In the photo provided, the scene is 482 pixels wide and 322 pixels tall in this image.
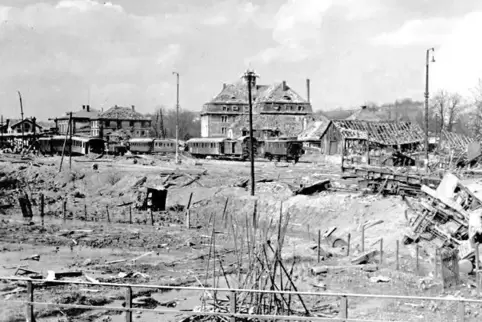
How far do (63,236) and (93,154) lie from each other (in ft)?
141

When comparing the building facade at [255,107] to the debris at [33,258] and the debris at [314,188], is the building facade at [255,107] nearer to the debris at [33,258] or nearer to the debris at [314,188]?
the debris at [314,188]

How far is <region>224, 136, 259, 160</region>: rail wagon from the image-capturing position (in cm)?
6581

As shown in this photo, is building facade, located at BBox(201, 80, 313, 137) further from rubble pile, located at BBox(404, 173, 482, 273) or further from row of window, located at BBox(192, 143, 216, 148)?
rubble pile, located at BBox(404, 173, 482, 273)

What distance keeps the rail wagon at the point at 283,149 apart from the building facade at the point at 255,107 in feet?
85.2

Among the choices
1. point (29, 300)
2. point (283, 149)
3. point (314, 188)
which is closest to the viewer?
point (29, 300)

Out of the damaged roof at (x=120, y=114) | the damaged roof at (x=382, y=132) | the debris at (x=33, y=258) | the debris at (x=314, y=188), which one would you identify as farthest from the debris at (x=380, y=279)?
the damaged roof at (x=120, y=114)

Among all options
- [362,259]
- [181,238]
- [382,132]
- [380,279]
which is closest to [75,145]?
[382,132]

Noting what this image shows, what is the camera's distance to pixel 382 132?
58312 mm

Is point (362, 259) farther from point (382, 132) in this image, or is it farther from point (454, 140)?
point (454, 140)

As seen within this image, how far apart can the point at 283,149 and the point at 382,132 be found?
10.7m

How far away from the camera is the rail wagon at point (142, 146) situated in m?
76.2

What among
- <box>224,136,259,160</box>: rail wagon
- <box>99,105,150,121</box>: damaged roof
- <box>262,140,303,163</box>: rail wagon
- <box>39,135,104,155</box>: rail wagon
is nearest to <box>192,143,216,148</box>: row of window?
<box>224,136,259,160</box>: rail wagon

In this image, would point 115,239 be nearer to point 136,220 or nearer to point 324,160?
point 136,220

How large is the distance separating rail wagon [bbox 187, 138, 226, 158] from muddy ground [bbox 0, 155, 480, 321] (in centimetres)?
1857
